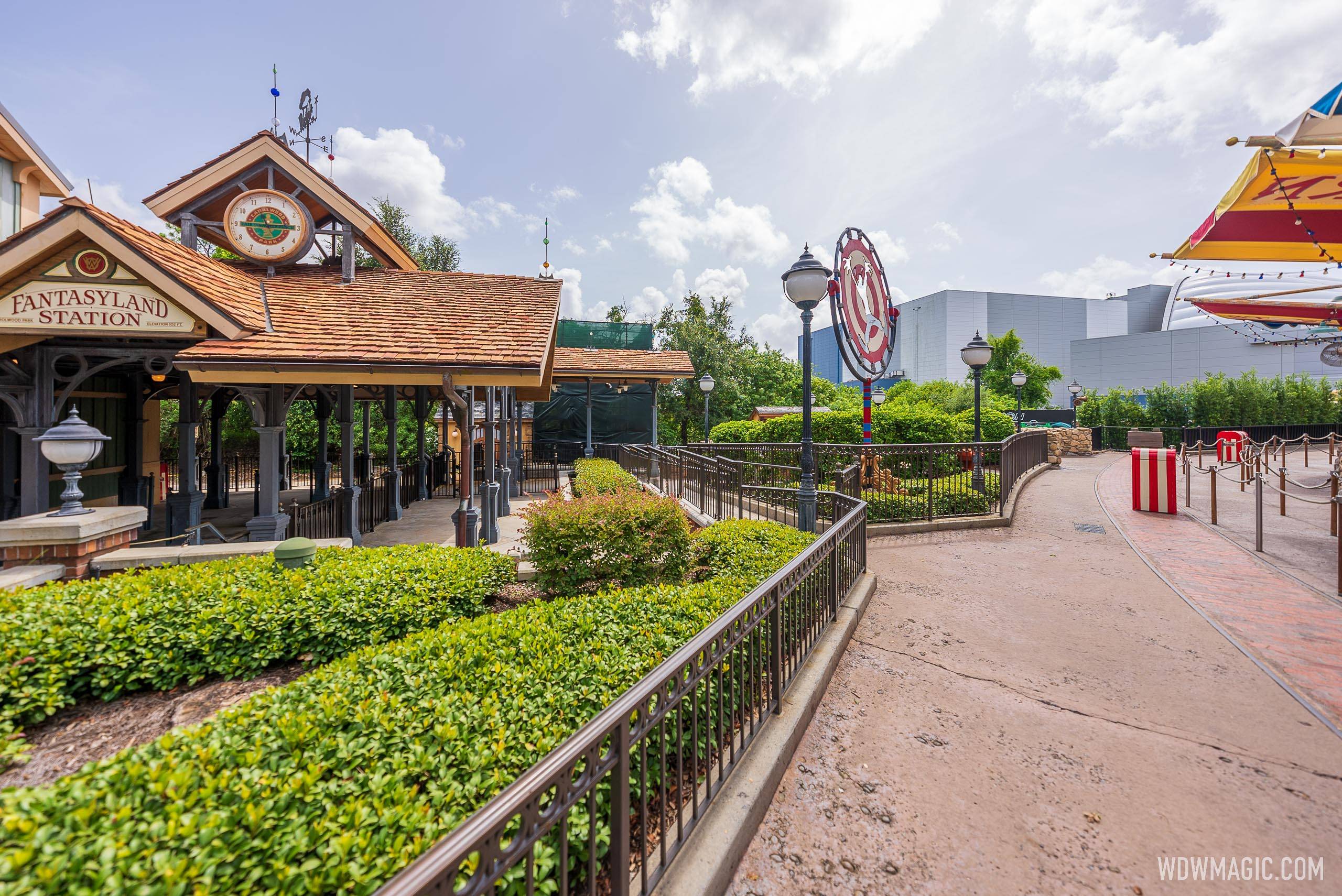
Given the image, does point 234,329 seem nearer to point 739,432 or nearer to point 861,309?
point 861,309

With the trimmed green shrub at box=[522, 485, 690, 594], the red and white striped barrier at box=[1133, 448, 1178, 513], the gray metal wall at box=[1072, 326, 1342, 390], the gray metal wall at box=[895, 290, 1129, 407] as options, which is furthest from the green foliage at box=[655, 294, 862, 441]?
the gray metal wall at box=[1072, 326, 1342, 390]

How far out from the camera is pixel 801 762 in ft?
10.0

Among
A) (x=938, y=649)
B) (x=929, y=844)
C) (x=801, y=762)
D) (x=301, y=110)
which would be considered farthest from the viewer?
(x=301, y=110)

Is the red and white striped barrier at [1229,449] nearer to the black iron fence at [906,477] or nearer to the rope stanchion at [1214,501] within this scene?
the black iron fence at [906,477]

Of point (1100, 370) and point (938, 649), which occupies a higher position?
point (1100, 370)

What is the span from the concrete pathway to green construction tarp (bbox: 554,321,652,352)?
958 inches

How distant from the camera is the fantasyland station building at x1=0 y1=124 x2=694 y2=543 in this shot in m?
6.40

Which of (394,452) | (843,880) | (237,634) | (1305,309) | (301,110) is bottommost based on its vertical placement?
(843,880)

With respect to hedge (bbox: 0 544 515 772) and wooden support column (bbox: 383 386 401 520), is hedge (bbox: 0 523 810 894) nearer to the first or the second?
hedge (bbox: 0 544 515 772)

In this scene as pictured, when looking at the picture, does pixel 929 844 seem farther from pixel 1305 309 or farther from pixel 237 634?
pixel 1305 309

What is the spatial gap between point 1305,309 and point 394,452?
20510 millimetres

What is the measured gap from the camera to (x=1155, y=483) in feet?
33.9

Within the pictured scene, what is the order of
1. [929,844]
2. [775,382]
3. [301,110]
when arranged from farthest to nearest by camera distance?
[775,382] → [301,110] → [929,844]

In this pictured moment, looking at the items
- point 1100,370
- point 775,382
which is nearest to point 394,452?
point 775,382
